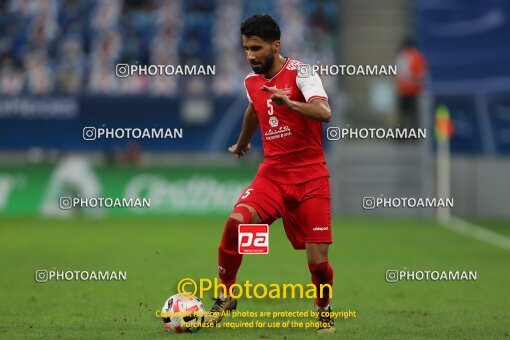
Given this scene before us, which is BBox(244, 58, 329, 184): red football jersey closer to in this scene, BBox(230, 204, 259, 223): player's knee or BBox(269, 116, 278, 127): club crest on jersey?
BBox(269, 116, 278, 127): club crest on jersey

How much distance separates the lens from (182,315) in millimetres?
8016

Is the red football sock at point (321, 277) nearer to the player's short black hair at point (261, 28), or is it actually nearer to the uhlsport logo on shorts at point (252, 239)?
the uhlsport logo on shorts at point (252, 239)

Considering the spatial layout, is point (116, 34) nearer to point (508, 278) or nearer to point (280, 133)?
point (508, 278)

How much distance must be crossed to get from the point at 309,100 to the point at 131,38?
18791mm

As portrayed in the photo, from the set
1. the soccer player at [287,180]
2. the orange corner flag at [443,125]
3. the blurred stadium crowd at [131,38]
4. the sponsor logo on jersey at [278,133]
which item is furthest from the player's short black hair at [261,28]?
the blurred stadium crowd at [131,38]

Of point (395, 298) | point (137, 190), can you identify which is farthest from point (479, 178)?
point (395, 298)

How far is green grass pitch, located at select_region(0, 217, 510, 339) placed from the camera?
840cm

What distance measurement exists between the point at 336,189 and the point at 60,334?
15.5 meters

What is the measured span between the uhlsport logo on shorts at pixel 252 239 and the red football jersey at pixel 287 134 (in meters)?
0.42

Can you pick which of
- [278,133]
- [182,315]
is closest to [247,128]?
[278,133]

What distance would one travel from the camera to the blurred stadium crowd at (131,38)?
2495cm

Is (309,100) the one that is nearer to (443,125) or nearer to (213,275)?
(213,275)

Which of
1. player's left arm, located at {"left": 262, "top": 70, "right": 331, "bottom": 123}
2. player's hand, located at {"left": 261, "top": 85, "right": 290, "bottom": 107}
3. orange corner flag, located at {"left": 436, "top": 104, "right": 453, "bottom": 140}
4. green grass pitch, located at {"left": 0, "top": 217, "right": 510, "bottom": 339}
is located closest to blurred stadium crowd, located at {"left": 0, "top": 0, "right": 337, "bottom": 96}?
orange corner flag, located at {"left": 436, "top": 104, "right": 453, "bottom": 140}

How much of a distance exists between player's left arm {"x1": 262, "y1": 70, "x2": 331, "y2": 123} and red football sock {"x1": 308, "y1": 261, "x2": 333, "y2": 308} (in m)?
1.14
